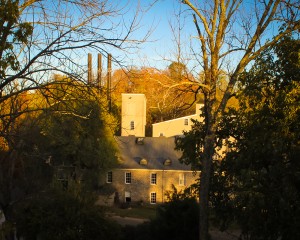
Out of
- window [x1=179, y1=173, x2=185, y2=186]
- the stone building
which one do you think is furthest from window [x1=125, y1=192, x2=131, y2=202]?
window [x1=179, y1=173, x2=185, y2=186]

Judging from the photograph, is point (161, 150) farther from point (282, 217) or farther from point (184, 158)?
point (282, 217)

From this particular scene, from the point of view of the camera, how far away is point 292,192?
31.9 ft

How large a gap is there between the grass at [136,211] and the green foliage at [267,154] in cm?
1953

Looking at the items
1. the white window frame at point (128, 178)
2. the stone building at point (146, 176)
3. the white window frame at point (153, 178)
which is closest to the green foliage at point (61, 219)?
the stone building at point (146, 176)

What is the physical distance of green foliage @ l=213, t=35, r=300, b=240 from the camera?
9.91 metres

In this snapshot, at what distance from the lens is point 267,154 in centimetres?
1092

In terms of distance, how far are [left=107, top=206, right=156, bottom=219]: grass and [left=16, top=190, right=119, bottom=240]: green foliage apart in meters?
15.4

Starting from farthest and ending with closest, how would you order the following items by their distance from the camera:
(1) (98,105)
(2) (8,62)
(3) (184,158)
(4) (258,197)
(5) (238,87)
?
(3) (184,158) → (5) (238,87) → (4) (258,197) → (1) (98,105) → (2) (8,62)

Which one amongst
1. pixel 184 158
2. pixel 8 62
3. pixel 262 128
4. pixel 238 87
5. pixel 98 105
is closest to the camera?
pixel 8 62

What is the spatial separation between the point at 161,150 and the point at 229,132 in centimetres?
2736

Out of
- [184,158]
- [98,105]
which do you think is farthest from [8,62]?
[184,158]

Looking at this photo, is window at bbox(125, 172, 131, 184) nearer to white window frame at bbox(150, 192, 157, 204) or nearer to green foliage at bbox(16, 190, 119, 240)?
white window frame at bbox(150, 192, 157, 204)

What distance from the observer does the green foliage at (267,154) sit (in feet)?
32.5

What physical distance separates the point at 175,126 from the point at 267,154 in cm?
3617
